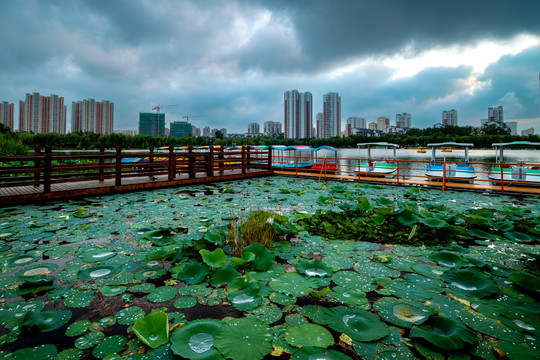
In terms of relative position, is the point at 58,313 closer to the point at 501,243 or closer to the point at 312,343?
the point at 312,343

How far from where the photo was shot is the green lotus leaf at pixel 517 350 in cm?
135

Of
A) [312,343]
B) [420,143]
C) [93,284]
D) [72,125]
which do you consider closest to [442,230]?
[312,343]

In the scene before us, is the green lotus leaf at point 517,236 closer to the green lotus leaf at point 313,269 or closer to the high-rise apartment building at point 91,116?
the green lotus leaf at point 313,269

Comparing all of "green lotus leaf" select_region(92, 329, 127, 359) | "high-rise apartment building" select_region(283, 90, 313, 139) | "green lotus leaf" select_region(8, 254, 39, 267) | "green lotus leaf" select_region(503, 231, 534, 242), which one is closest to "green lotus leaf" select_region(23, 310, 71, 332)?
"green lotus leaf" select_region(92, 329, 127, 359)

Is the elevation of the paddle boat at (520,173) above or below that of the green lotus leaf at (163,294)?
above

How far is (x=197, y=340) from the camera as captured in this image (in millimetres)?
1512

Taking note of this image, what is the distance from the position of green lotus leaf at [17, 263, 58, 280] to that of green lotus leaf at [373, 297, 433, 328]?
110 inches

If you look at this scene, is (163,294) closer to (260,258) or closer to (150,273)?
(150,273)

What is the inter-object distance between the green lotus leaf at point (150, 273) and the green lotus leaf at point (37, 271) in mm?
796

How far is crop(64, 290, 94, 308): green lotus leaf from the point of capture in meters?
1.93

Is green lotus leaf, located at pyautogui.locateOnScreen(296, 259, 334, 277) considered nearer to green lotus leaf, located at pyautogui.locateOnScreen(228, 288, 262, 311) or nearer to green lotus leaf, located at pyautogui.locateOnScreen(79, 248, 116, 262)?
green lotus leaf, located at pyautogui.locateOnScreen(228, 288, 262, 311)

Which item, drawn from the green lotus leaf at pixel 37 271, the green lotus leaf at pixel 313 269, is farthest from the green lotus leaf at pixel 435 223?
the green lotus leaf at pixel 37 271

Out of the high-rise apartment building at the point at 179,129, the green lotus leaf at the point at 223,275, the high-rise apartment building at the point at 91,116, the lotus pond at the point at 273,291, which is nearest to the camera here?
the lotus pond at the point at 273,291

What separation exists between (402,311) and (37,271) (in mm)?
3047
